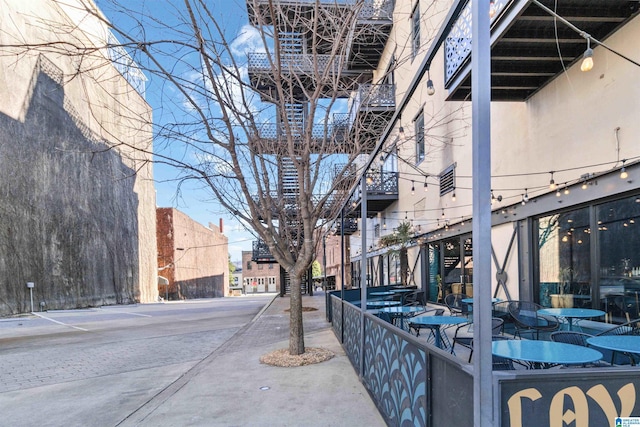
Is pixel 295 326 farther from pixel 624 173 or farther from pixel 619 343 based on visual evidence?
pixel 624 173

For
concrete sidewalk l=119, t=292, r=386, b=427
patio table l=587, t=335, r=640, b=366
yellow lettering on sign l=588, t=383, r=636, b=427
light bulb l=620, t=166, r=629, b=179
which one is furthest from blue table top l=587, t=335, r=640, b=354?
light bulb l=620, t=166, r=629, b=179

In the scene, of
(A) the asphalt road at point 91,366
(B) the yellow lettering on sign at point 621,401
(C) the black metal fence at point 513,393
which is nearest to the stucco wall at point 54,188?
(A) the asphalt road at point 91,366

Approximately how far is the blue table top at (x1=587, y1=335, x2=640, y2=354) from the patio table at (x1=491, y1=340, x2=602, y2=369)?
32 cm

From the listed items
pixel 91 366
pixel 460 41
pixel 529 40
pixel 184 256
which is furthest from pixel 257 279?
pixel 529 40

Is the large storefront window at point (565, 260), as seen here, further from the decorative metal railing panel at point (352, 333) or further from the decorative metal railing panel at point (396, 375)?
the decorative metal railing panel at point (396, 375)

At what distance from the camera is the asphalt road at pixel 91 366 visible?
483 centimetres

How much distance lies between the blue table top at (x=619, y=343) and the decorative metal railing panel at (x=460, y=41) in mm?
3891

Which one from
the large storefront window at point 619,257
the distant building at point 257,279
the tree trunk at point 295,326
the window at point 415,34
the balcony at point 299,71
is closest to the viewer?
the large storefront window at point 619,257

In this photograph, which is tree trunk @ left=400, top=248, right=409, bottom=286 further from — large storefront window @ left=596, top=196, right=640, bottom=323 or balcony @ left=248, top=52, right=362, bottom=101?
large storefront window @ left=596, top=196, right=640, bottom=323

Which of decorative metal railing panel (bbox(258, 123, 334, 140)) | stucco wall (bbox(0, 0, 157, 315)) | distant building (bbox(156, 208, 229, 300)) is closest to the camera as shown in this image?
decorative metal railing panel (bbox(258, 123, 334, 140))

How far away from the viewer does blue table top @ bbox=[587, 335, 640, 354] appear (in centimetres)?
325

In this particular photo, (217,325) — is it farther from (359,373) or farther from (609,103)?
(609,103)

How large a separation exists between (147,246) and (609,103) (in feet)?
117

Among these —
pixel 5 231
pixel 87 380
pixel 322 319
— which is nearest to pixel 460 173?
pixel 322 319
